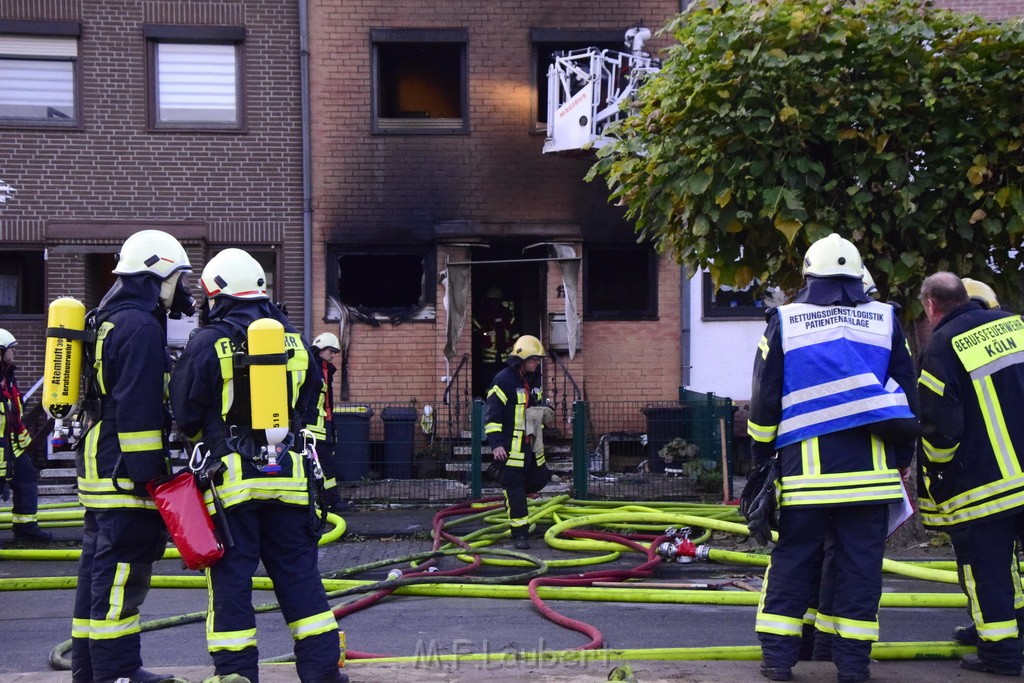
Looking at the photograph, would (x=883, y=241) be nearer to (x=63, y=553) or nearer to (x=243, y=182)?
(x=63, y=553)

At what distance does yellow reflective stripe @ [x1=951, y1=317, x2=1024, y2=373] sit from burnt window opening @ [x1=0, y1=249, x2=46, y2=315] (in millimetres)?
12019

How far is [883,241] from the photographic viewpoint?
7.71 meters

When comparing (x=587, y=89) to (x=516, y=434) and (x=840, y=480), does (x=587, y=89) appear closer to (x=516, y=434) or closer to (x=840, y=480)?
(x=516, y=434)

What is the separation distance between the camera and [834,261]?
4727mm

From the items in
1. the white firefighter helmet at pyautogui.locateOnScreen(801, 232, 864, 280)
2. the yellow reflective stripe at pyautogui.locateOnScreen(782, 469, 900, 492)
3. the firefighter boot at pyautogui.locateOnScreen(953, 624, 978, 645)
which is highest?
the white firefighter helmet at pyautogui.locateOnScreen(801, 232, 864, 280)

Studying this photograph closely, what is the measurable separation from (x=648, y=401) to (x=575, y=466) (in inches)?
108

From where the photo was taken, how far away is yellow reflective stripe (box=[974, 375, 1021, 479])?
490cm

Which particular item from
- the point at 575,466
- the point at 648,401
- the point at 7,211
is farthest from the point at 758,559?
the point at 7,211

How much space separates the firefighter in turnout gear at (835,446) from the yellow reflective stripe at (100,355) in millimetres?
2872

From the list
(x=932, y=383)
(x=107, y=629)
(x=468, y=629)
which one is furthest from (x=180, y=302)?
(x=932, y=383)

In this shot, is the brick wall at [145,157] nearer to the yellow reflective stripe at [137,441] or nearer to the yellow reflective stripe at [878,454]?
the yellow reflective stripe at [137,441]

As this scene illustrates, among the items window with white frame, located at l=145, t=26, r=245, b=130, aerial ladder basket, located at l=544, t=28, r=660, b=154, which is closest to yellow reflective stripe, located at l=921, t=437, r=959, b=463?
aerial ladder basket, located at l=544, t=28, r=660, b=154

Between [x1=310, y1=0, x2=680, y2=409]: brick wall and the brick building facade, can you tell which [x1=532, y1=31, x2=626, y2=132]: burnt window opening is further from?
[x1=310, y1=0, x2=680, y2=409]: brick wall

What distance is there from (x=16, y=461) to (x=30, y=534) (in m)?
0.66
